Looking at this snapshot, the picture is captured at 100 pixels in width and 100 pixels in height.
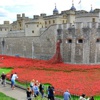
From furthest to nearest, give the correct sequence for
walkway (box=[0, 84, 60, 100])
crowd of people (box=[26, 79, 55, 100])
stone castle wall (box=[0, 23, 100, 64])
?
stone castle wall (box=[0, 23, 100, 64]) < walkway (box=[0, 84, 60, 100]) < crowd of people (box=[26, 79, 55, 100])

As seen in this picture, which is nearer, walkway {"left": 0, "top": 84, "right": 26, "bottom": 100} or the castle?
walkway {"left": 0, "top": 84, "right": 26, "bottom": 100}

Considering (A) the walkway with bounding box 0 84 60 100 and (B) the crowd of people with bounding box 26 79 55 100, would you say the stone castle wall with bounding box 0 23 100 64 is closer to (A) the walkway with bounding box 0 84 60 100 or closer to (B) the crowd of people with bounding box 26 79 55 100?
(A) the walkway with bounding box 0 84 60 100

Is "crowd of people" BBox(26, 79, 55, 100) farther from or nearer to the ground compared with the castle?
nearer to the ground

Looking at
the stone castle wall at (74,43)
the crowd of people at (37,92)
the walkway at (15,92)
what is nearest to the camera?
the crowd of people at (37,92)

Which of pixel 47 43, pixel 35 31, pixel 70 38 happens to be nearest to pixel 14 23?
pixel 35 31

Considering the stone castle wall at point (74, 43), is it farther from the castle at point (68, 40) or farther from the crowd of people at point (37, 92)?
the crowd of people at point (37, 92)

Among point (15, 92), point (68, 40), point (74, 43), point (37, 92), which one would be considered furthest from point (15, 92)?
point (68, 40)

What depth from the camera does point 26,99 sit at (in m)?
19.9

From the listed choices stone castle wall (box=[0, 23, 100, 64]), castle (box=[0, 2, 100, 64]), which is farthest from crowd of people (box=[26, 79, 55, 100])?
castle (box=[0, 2, 100, 64])

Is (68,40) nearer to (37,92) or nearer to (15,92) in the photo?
(15,92)

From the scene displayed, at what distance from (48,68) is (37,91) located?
1684 centimetres

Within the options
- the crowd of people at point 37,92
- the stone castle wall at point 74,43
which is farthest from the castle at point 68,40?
the crowd of people at point 37,92

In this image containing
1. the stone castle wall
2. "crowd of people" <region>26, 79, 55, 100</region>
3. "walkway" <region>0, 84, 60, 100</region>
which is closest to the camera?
"crowd of people" <region>26, 79, 55, 100</region>

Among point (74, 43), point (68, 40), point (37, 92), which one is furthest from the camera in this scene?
point (68, 40)
